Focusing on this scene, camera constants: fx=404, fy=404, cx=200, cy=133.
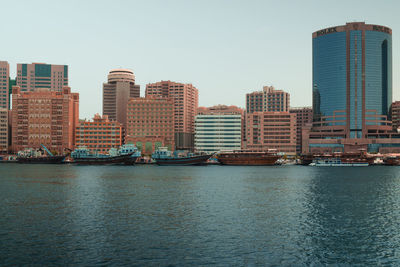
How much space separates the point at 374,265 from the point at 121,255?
25991 mm

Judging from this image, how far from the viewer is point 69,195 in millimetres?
91312

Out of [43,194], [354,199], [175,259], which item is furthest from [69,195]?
[354,199]

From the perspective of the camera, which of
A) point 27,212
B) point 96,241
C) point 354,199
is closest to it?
point 96,241

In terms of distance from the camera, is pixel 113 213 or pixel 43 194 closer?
pixel 113 213

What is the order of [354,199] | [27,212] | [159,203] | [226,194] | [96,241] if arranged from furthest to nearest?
[226,194] → [354,199] → [159,203] → [27,212] → [96,241]

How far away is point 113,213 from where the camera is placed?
67.8 m

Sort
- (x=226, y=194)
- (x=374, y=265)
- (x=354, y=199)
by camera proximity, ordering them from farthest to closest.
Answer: (x=226, y=194) < (x=354, y=199) < (x=374, y=265)

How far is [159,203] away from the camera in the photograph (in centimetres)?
7994

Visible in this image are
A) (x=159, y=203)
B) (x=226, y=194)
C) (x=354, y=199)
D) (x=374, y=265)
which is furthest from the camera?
(x=226, y=194)

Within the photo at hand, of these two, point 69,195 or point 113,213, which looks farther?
point 69,195

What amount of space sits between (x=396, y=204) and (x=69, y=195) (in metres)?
69.7

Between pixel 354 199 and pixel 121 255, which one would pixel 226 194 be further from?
pixel 121 255

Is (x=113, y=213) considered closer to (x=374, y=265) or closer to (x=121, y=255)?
(x=121, y=255)

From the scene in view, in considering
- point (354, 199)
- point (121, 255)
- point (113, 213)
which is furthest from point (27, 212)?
point (354, 199)
